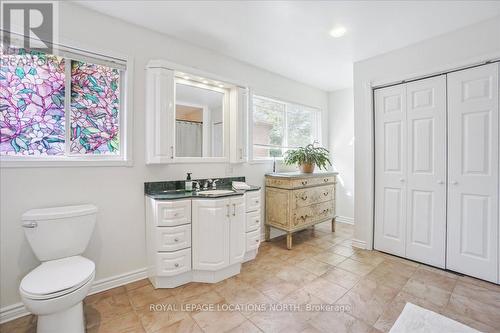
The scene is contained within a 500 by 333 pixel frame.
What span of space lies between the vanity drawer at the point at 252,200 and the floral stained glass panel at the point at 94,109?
1.45 meters

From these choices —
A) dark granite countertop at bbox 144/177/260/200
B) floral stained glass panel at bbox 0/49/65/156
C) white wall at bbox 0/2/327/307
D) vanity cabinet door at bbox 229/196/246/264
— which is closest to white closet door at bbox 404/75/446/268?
dark granite countertop at bbox 144/177/260/200

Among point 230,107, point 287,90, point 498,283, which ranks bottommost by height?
point 498,283

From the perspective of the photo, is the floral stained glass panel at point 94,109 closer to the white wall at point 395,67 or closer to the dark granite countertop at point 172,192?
the dark granite countertop at point 172,192

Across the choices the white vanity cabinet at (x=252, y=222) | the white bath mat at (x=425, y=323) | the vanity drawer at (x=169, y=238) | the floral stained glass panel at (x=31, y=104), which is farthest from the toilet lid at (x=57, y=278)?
the white bath mat at (x=425, y=323)

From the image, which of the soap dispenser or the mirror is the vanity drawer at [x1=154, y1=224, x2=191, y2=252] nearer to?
the soap dispenser

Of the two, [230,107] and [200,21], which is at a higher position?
[200,21]

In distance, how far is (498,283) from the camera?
7.14 ft

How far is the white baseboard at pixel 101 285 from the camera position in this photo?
174 cm

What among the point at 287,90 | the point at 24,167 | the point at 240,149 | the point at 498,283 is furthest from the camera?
the point at 287,90

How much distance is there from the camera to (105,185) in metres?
2.14

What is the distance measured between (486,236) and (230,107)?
3.01 meters

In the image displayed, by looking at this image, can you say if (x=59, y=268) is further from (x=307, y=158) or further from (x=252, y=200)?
(x=307, y=158)

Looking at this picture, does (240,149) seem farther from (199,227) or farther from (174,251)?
(174,251)

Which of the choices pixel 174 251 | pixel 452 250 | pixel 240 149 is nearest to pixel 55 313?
pixel 174 251
